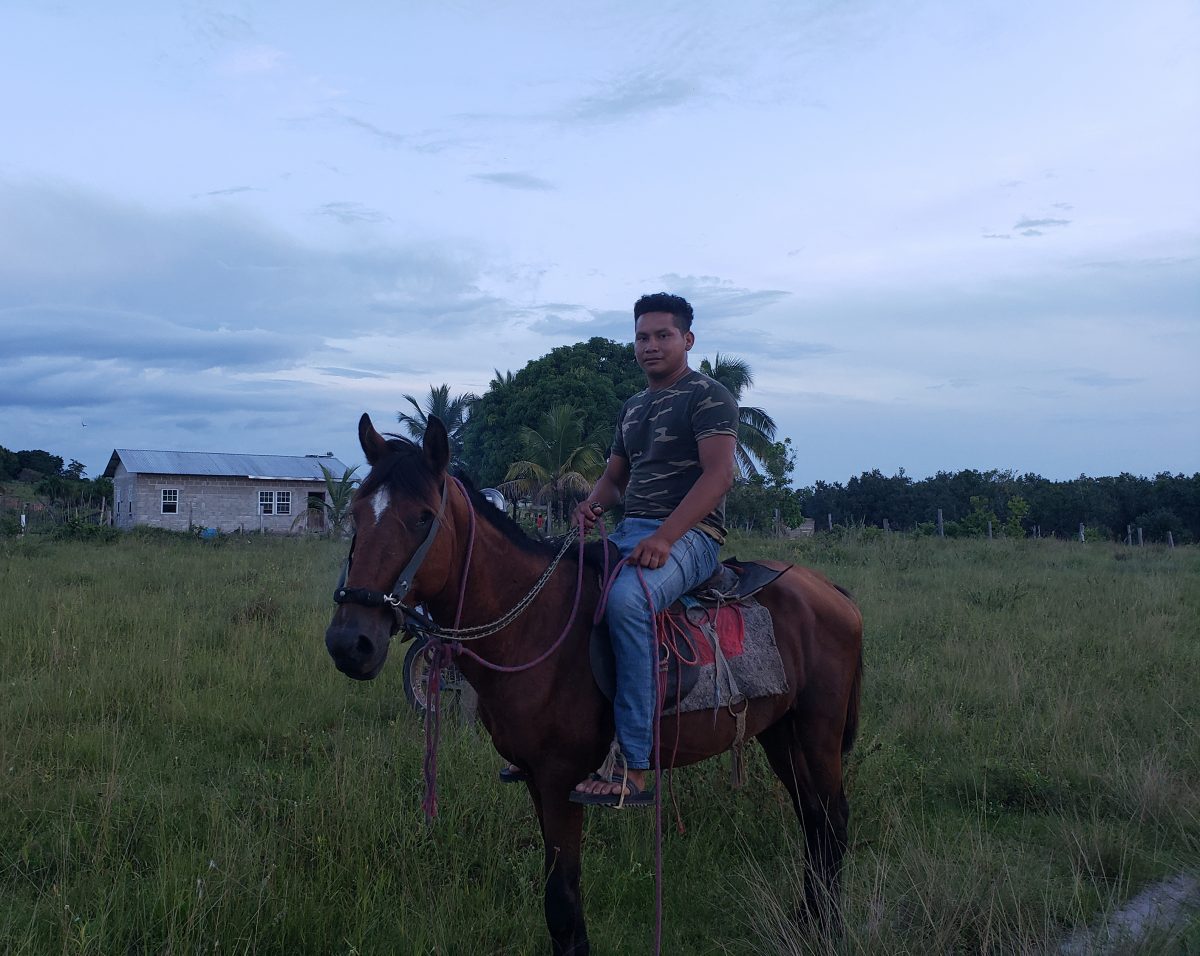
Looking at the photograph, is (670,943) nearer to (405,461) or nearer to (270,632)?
(405,461)

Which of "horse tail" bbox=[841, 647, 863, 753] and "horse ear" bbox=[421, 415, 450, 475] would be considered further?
"horse tail" bbox=[841, 647, 863, 753]

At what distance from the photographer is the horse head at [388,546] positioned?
269 cm

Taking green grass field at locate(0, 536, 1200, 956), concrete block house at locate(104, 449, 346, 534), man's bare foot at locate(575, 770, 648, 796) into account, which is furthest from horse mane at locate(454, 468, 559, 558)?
concrete block house at locate(104, 449, 346, 534)

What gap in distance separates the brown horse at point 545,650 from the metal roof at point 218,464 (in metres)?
38.2

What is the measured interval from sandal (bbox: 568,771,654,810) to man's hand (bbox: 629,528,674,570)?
33.4 inches

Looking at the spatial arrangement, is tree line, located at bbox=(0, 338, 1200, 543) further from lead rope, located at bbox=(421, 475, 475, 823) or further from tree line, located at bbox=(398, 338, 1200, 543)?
lead rope, located at bbox=(421, 475, 475, 823)

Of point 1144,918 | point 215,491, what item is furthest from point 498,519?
point 215,491

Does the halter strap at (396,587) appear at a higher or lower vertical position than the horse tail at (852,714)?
higher

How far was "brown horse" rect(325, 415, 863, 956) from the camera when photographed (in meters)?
2.86

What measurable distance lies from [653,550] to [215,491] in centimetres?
4117

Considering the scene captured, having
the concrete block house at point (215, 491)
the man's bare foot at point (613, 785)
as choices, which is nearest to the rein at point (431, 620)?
the man's bare foot at point (613, 785)

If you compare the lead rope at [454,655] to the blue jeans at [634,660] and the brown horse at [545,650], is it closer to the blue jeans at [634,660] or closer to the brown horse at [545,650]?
the brown horse at [545,650]

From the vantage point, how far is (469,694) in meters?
6.12

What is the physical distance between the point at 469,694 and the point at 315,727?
1229 mm
